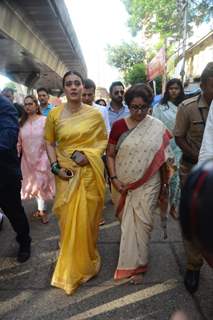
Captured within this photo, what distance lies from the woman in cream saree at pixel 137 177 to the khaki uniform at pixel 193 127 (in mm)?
176

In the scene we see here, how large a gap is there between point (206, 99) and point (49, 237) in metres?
2.34

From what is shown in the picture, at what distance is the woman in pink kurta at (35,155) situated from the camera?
16.7 feet

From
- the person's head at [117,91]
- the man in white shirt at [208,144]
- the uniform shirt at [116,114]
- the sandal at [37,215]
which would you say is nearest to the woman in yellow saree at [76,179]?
the man in white shirt at [208,144]

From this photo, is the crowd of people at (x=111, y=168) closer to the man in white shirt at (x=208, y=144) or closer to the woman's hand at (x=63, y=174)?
the woman's hand at (x=63, y=174)

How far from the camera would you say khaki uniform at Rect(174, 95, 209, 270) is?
10.3 ft

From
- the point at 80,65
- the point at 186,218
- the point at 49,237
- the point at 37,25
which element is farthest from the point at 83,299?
the point at 80,65

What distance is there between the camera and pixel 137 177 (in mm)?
3340

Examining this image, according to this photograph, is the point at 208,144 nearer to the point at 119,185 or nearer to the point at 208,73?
the point at 208,73

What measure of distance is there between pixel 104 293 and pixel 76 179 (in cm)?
A: 95

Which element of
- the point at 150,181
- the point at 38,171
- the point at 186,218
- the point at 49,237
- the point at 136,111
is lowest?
the point at 49,237

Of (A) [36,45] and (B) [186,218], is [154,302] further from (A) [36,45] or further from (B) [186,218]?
(A) [36,45]

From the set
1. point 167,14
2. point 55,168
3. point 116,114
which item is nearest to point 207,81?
point 55,168

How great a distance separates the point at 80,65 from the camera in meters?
18.0

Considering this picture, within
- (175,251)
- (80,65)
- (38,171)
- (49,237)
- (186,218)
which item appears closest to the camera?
(186,218)
